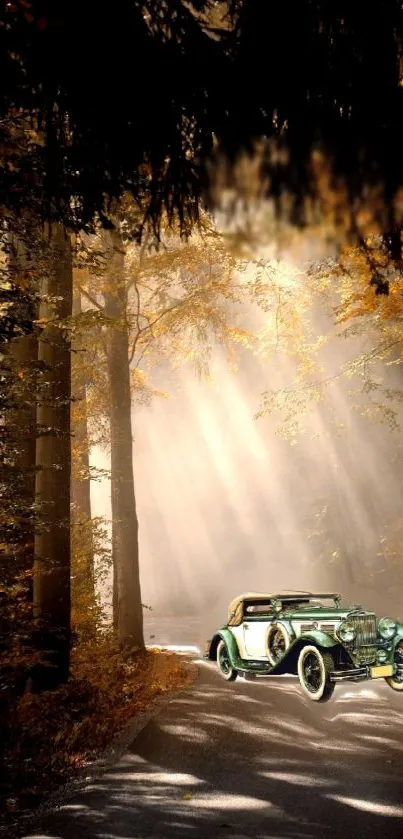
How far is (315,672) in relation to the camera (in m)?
6.59

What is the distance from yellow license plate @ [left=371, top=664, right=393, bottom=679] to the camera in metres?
6.63

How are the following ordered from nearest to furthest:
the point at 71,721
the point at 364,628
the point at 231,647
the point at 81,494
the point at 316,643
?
the point at 316,643, the point at 364,628, the point at 71,721, the point at 231,647, the point at 81,494

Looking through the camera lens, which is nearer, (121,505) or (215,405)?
(121,505)

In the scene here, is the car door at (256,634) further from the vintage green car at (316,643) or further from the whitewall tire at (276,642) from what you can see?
the whitewall tire at (276,642)

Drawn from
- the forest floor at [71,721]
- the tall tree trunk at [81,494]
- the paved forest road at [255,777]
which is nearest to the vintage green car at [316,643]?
the paved forest road at [255,777]

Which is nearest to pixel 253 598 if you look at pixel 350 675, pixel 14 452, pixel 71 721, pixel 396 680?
pixel 396 680

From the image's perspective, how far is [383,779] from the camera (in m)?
5.30

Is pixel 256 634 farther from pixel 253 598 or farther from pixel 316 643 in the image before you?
pixel 316 643

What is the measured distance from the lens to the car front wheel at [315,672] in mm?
6324

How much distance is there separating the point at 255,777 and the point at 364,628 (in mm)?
2333

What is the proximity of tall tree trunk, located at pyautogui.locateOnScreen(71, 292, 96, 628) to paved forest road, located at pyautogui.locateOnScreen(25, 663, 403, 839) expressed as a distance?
305cm

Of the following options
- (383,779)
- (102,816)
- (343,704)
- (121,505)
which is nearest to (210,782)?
(102,816)

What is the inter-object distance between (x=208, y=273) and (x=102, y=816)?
39.4 feet

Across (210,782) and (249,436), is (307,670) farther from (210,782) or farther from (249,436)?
(249,436)
